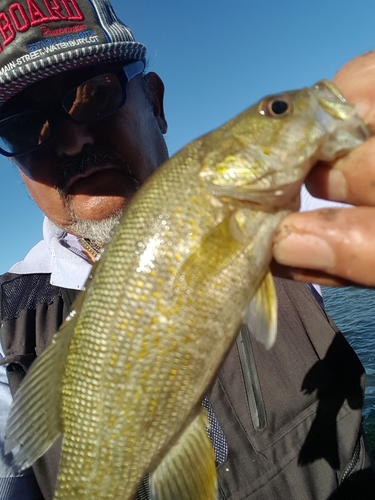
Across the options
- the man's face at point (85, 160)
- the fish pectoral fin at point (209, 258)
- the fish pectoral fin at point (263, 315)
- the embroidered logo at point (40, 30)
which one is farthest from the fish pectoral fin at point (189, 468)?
the embroidered logo at point (40, 30)

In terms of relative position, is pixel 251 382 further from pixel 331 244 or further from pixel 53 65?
pixel 53 65

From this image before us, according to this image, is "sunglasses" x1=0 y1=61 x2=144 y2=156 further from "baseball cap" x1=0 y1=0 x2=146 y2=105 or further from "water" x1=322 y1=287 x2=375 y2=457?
"water" x1=322 y1=287 x2=375 y2=457

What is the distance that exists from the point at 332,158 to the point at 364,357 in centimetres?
947

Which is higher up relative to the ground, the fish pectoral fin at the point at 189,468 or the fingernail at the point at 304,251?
the fingernail at the point at 304,251

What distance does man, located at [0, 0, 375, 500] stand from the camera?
3.03 metres

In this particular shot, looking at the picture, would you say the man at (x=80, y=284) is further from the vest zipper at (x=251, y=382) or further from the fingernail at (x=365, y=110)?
the fingernail at (x=365, y=110)

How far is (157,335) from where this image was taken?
65.9 inches

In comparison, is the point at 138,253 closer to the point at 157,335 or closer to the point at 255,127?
the point at 157,335

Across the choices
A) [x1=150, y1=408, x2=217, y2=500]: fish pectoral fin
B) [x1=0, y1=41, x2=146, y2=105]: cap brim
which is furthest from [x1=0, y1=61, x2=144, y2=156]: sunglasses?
[x1=150, y1=408, x2=217, y2=500]: fish pectoral fin

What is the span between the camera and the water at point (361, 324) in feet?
25.6

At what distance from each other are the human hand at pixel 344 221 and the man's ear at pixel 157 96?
3.11 m

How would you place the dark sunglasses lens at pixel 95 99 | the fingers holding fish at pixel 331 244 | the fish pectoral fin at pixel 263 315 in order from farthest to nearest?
1. the dark sunglasses lens at pixel 95 99
2. the fish pectoral fin at pixel 263 315
3. the fingers holding fish at pixel 331 244

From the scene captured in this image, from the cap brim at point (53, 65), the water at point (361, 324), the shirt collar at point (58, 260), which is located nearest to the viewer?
the cap brim at point (53, 65)

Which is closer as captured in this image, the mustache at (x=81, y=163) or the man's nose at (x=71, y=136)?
the man's nose at (x=71, y=136)
